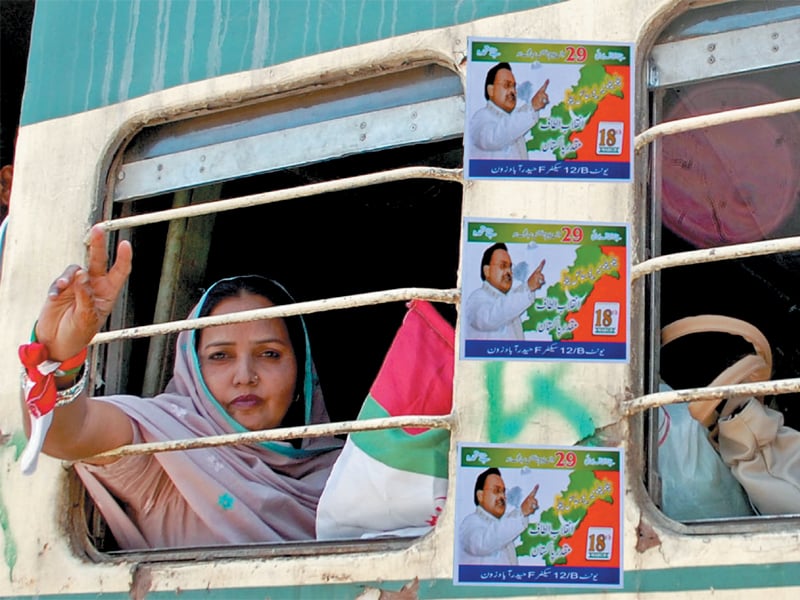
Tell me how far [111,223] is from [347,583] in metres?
1.00

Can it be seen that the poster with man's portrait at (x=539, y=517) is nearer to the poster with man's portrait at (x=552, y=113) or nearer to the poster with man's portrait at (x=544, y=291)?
the poster with man's portrait at (x=544, y=291)

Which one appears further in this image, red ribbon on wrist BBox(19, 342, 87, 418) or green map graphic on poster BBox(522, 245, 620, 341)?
red ribbon on wrist BBox(19, 342, 87, 418)

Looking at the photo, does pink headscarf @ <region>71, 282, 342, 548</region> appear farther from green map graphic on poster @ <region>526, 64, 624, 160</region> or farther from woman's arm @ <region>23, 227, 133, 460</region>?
green map graphic on poster @ <region>526, 64, 624, 160</region>

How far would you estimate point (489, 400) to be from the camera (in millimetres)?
2559

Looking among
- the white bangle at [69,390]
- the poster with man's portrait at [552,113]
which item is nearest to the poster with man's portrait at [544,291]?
the poster with man's portrait at [552,113]

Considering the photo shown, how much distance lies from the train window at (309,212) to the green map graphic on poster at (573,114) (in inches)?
7.4

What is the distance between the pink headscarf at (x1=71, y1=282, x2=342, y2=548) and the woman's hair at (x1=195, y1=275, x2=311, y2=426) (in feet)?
0.68

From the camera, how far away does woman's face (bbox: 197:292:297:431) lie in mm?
3275

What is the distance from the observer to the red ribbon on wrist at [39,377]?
267 cm

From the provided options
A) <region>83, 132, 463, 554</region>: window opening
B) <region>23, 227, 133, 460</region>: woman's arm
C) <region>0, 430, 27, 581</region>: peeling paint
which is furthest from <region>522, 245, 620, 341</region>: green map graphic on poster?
<region>0, 430, 27, 581</region>: peeling paint

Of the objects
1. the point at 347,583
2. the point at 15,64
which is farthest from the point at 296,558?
the point at 15,64

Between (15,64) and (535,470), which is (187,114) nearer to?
(535,470)

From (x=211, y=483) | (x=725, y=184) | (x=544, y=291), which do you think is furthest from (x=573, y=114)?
(x=211, y=483)

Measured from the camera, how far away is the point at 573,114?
8.61 ft
